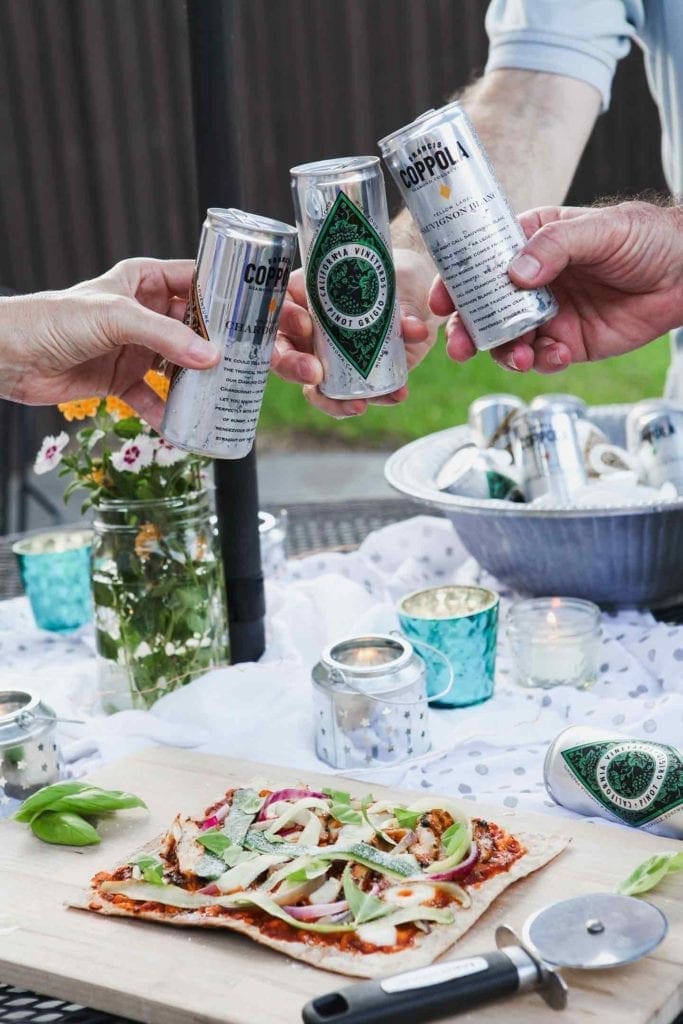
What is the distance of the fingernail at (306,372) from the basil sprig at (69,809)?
16.5 inches

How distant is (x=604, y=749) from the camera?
113cm

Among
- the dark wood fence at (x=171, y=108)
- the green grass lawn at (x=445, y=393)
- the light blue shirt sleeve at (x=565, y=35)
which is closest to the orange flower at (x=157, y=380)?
the light blue shirt sleeve at (x=565, y=35)

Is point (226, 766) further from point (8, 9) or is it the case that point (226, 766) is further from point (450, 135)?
point (8, 9)

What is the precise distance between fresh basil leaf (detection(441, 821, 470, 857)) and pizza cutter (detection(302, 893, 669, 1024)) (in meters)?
0.11

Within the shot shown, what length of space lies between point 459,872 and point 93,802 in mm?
335

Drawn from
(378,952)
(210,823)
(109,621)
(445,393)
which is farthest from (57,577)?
(445,393)

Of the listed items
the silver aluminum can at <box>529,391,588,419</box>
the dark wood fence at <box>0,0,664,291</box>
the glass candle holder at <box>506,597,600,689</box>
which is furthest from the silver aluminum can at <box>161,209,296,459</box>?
the dark wood fence at <box>0,0,664,291</box>

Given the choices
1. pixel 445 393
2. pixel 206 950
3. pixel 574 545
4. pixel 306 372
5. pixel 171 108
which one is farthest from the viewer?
pixel 171 108

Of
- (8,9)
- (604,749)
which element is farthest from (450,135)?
(8,9)

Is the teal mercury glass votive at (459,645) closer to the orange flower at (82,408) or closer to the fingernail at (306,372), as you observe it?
the fingernail at (306,372)

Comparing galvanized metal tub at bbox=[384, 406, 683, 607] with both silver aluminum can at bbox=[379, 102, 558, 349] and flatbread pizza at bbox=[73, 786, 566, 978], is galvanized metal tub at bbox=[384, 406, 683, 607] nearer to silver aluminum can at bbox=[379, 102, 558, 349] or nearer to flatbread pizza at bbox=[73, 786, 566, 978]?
silver aluminum can at bbox=[379, 102, 558, 349]

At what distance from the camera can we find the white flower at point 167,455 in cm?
138

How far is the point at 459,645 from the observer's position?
4.51ft

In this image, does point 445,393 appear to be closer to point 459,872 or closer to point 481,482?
point 481,482
